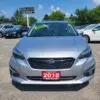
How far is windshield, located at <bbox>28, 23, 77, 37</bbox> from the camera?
8.08 metres

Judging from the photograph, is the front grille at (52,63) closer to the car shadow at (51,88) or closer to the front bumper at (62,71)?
the front bumper at (62,71)

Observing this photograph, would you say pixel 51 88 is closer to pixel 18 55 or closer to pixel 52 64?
pixel 52 64

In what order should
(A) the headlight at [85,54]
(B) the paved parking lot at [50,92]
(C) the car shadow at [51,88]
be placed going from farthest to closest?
(C) the car shadow at [51,88], (A) the headlight at [85,54], (B) the paved parking lot at [50,92]

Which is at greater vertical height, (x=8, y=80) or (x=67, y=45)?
(x=67, y=45)

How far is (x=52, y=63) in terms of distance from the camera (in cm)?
630

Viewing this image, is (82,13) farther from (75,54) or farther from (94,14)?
(75,54)

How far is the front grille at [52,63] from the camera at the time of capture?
20.7 ft

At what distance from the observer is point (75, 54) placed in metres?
6.39

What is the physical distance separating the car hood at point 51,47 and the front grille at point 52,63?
0.08 meters

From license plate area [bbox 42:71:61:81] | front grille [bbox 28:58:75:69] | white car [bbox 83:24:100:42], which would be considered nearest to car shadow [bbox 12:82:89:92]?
license plate area [bbox 42:71:61:81]

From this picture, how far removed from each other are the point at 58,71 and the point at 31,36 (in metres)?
2.01

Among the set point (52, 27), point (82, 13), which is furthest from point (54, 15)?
point (52, 27)

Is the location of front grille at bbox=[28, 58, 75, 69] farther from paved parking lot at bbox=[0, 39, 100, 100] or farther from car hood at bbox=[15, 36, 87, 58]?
paved parking lot at bbox=[0, 39, 100, 100]

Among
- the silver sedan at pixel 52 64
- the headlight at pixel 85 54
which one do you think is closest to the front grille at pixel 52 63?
the silver sedan at pixel 52 64
